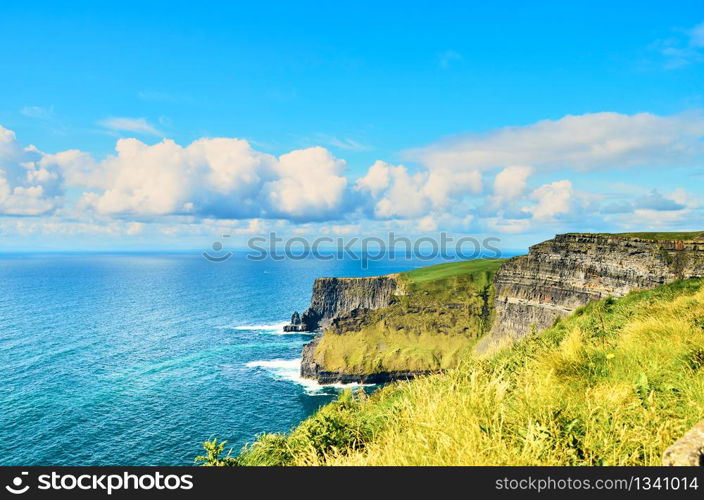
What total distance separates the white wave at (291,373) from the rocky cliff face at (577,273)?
33.9m

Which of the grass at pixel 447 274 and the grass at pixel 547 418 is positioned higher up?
the grass at pixel 547 418

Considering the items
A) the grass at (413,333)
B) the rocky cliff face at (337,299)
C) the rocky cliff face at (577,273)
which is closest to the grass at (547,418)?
the rocky cliff face at (577,273)

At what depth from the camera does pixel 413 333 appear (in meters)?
91.3

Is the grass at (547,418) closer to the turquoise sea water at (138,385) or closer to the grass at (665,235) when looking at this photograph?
the turquoise sea water at (138,385)

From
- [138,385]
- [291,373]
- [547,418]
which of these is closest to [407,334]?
[291,373]

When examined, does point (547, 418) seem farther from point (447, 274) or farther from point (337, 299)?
point (337, 299)

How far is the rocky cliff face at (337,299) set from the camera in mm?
132875

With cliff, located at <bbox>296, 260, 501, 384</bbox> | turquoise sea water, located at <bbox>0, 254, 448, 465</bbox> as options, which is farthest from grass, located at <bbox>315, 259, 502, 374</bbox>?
turquoise sea water, located at <bbox>0, 254, 448, 465</bbox>

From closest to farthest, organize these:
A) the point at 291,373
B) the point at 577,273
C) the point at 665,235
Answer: the point at 665,235 < the point at 577,273 < the point at 291,373

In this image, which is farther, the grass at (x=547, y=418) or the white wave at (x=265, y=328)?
the white wave at (x=265, y=328)

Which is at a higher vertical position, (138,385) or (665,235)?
(665,235)

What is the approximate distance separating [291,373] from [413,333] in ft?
97.5

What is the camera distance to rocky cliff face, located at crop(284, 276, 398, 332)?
132875mm
